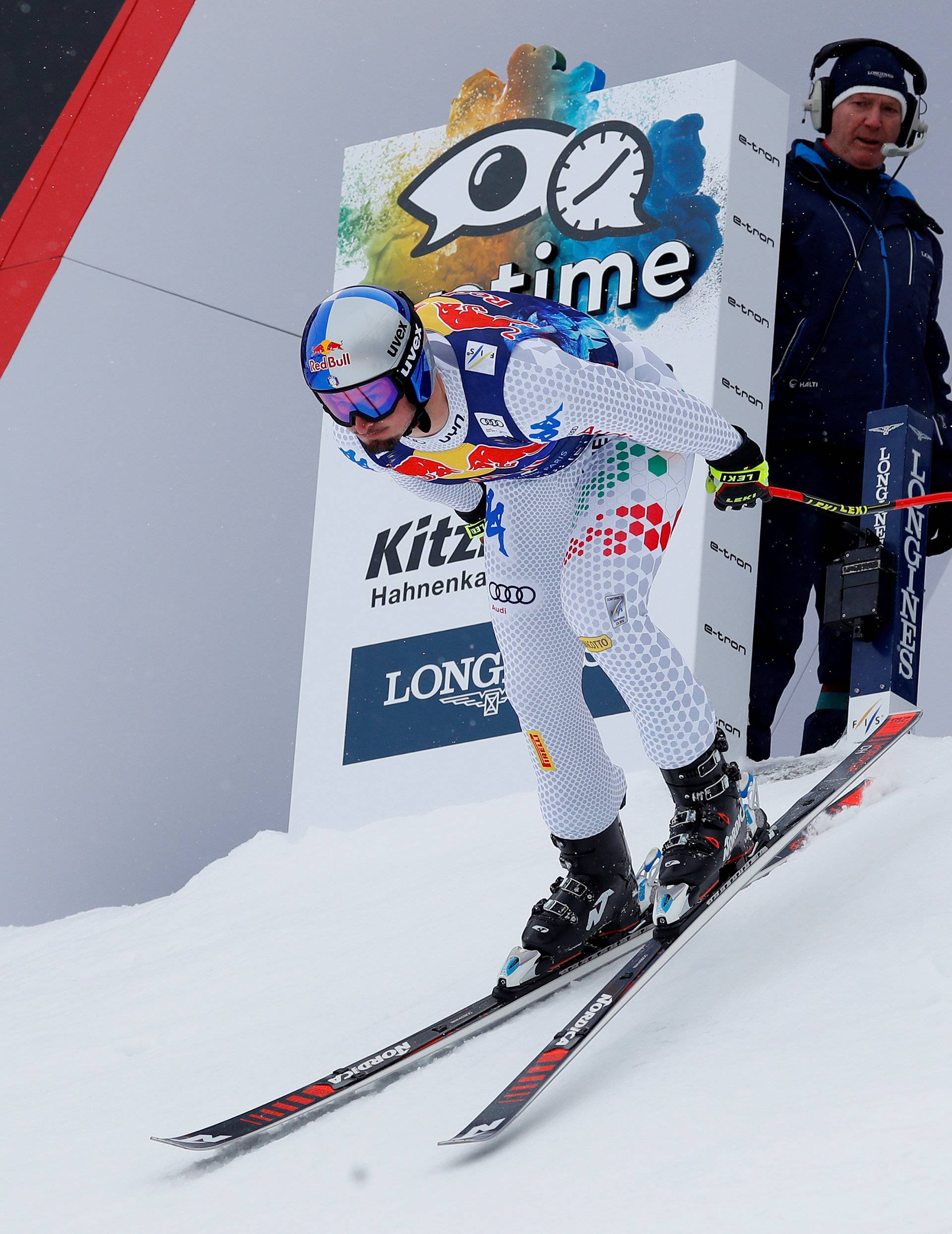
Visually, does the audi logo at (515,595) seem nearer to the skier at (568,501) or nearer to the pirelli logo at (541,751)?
the skier at (568,501)

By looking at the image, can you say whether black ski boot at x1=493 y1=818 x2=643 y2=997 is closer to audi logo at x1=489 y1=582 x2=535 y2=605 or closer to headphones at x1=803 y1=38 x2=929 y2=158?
audi logo at x1=489 y1=582 x2=535 y2=605

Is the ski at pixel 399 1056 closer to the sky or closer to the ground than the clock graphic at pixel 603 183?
closer to the ground

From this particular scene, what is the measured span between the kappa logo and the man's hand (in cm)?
62

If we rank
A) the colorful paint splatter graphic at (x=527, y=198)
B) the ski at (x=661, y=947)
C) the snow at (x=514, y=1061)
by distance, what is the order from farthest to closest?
the colorful paint splatter graphic at (x=527, y=198)
the ski at (x=661, y=947)
the snow at (x=514, y=1061)

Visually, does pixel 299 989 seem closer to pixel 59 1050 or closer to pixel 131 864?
pixel 59 1050

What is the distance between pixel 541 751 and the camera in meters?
3.20

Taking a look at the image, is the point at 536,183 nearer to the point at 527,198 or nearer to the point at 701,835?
the point at 527,198

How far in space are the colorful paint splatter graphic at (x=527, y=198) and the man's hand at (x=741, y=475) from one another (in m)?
2.09

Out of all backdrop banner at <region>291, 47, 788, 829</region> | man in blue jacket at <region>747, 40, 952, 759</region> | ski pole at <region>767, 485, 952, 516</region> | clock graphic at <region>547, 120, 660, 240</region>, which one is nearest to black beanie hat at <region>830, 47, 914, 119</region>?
man in blue jacket at <region>747, 40, 952, 759</region>

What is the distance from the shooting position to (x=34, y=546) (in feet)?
24.3

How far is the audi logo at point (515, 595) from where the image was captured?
3.14 metres

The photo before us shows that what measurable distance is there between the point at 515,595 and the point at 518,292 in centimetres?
290

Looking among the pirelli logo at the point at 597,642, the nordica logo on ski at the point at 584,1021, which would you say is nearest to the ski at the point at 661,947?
the nordica logo on ski at the point at 584,1021

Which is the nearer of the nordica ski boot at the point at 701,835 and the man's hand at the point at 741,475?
the nordica ski boot at the point at 701,835
